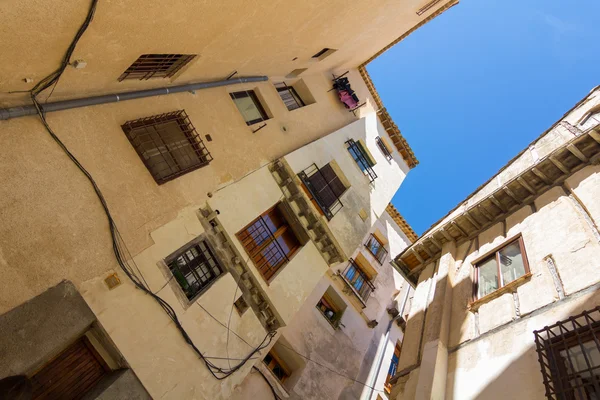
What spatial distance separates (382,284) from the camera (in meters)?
18.0

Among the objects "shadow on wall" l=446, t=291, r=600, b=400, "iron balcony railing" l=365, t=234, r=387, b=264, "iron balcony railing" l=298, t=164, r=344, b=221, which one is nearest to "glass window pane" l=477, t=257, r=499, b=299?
"shadow on wall" l=446, t=291, r=600, b=400

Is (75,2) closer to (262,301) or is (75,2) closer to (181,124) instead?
(181,124)

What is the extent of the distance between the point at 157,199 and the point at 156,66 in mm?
2938

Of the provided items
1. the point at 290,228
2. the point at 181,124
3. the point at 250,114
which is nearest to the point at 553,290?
the point at 290,228

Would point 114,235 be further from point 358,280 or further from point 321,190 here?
point 358,280

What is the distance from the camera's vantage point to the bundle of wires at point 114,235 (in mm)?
5555

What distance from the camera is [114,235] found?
6500 millimetres

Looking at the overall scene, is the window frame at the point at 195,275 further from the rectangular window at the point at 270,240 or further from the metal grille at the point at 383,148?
the metal grille at the point at 383,148

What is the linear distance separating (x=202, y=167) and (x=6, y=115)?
3.93m

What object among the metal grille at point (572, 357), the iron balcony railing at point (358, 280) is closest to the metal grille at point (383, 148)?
the iron balcony railing at point (358, 280)

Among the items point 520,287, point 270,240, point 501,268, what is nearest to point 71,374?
point 270,240

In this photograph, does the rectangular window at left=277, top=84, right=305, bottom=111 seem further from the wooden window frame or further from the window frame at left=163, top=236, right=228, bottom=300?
the wooden window frame

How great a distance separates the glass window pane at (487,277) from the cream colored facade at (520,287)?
6.4 inches

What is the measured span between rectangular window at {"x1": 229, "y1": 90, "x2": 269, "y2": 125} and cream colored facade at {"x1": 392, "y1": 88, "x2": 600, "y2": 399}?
650 centimetres
